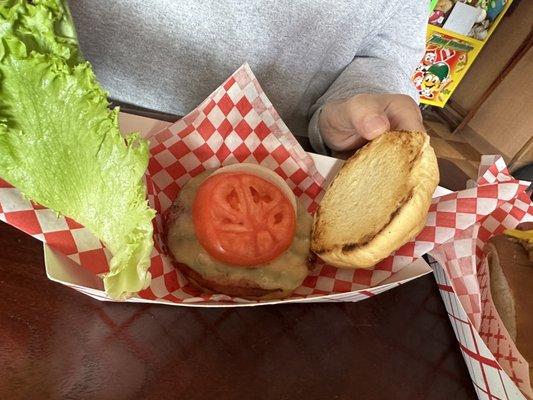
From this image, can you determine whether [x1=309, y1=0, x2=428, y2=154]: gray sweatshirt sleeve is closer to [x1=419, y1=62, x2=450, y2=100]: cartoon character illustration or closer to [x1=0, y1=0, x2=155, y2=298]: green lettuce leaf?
[x1=0, y1=0, x2=155, y2=298]: green lettuce leaf

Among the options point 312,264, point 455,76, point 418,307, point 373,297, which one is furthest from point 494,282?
point 455,76

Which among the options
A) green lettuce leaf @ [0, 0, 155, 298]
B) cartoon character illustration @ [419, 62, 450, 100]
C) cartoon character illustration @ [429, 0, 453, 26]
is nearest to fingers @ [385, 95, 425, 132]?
green lettuce leaf @ [0, 0, 155, 298]

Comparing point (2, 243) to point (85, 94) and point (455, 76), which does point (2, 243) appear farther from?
point (455, 76)

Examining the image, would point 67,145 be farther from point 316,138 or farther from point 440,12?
point 440,12

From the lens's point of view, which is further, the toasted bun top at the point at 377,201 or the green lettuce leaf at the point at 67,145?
the toasted bun top at the point at 377,201

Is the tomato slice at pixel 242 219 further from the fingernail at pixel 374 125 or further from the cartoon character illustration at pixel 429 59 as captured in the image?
the cartoon character illustration at pixel 429 59

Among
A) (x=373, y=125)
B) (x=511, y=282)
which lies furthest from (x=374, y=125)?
(x=511, y=282)

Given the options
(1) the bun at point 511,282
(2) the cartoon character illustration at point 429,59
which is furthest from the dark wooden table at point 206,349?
(2) the cartoon character illustration at point 429,59
